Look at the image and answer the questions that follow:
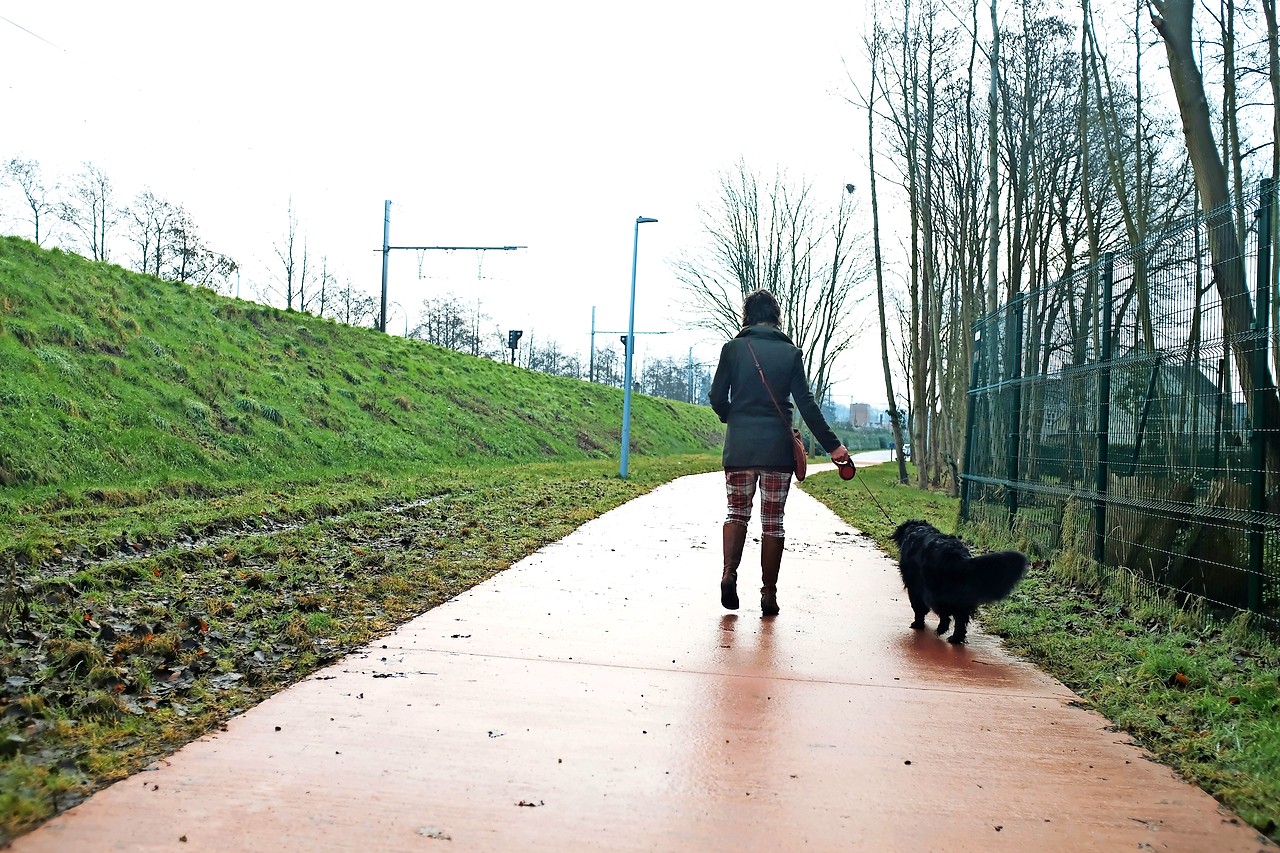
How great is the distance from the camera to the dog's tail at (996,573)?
232 inches

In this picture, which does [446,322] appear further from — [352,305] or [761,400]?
[761,400]

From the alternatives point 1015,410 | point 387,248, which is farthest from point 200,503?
point 387,248

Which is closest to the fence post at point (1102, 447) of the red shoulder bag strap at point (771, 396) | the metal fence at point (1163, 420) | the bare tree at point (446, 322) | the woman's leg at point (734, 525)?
the metal fence at point (1163, 420)

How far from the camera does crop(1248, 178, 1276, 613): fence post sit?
5758 mm

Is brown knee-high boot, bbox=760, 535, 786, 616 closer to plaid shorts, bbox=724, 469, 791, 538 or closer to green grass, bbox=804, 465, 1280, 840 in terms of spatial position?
plaid shorts, bbox=724, 469, 791, 538

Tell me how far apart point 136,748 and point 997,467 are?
971 cm

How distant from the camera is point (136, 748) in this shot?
3.60m

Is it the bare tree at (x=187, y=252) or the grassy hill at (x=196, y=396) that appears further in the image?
the bare tree at (x=187, y=252)

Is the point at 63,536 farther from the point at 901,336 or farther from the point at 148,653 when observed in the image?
the point at 901,336

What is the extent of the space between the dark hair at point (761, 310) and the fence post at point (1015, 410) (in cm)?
451

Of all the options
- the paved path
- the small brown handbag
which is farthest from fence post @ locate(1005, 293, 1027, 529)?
the paved path

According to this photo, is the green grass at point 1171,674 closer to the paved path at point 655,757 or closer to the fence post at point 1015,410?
the paved path at point 655,757

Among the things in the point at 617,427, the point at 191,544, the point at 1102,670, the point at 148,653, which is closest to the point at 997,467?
the point at 1102,670

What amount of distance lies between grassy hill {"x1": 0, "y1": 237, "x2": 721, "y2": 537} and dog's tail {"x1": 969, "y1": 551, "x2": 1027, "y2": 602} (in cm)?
972
